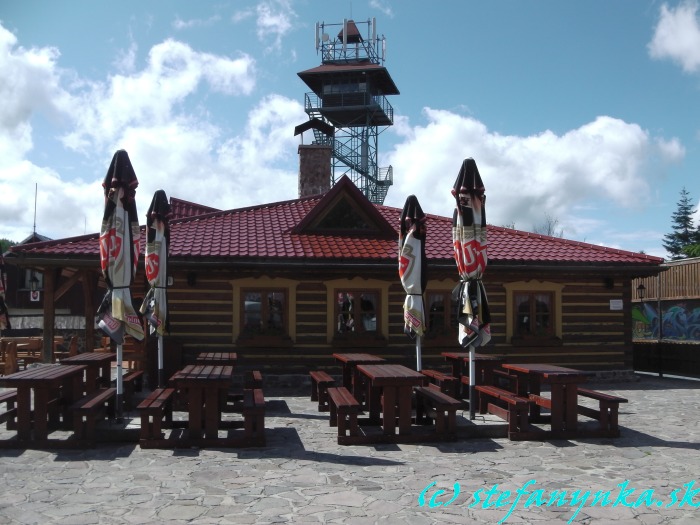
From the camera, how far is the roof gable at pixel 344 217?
48.4 ft

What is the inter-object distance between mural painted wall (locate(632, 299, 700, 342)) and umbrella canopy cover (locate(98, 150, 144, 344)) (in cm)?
1825

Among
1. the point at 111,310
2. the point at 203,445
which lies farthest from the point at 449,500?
the point at 111,310

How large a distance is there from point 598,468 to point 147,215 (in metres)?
7.16

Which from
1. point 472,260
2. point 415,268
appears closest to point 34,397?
point 415,268

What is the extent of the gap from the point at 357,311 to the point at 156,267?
4676mm

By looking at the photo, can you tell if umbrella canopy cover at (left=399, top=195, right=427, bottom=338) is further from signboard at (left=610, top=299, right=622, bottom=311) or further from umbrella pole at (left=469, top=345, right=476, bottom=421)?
signboard at (left=610, top=299, right=622, bottom=311)

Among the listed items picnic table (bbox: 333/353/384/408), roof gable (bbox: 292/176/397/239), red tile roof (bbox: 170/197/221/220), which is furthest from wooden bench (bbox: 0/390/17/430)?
red tile roof (bbox: 170/197/221/220)

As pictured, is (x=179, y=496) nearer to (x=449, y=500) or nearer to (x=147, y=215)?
(x=449, y=500)

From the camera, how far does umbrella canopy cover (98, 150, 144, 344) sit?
7918 mm

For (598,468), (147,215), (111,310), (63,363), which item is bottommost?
(598,468)

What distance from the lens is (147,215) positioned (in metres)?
9.99

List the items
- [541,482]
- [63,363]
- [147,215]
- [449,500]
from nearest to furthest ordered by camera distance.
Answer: [449,500]
[541,482]
[63,363]
[147,215]

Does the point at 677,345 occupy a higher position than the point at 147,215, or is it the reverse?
the point at 147,215

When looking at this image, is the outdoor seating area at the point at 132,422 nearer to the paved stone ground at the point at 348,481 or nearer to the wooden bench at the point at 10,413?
the wooden bench at the point at 10,413
